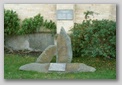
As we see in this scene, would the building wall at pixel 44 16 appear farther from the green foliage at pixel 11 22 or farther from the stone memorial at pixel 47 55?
the stone memorial at pixel 47 55

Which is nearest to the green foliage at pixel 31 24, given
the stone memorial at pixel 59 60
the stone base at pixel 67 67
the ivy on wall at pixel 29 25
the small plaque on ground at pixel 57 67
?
the ivy on wall at pixel 29 25

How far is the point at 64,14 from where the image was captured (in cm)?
677

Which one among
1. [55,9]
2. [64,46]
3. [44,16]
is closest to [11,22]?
[44,16]

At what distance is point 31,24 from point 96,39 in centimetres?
115

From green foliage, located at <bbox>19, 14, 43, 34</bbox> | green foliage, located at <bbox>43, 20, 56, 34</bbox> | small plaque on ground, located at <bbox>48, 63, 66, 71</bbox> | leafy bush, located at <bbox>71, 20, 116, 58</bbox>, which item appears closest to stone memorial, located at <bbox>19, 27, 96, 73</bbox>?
small plaque on ground, located at <bbox>48, 63, 66, 71</bbox>

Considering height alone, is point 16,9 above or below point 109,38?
above

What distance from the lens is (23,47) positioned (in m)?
6.84

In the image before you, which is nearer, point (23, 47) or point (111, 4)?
point (111, 4)

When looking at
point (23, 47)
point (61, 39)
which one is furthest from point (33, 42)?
point (61, 39)

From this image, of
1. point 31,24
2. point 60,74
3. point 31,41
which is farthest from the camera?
point 31,24

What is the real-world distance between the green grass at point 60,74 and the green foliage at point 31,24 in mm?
463

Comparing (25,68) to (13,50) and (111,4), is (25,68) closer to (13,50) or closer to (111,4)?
(13,50)

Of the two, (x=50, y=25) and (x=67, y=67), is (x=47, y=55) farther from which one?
(x=50, y=25)

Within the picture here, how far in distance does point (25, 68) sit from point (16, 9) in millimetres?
992
